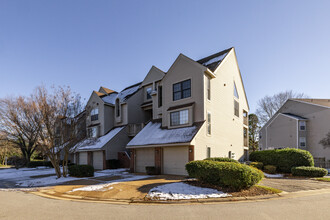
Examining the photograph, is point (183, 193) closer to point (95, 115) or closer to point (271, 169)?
point (271, 169)

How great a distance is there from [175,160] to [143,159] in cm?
411

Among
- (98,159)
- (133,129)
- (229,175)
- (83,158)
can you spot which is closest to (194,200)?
(229,175)

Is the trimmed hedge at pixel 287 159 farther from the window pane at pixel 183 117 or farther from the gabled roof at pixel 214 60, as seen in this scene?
the gabled roof at pixel 214 60

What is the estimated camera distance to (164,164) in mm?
19125

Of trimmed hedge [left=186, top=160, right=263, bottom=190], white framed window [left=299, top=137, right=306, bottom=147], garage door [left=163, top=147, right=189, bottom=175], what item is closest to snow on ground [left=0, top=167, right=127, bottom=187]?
garage door [left=163, top=147, right=189, bottom=175]

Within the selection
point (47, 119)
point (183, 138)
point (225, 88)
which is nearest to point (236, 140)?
point (225, 88)

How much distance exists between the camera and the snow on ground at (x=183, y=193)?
374 inches

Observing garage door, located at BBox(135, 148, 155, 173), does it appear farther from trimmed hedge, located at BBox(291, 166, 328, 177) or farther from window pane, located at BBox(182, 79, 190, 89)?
trimmed hedge, located at BBox(291, 166, 328, 177)

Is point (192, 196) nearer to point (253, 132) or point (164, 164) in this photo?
point (164, 164)

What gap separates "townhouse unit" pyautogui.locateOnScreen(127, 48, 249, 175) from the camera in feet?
59.3

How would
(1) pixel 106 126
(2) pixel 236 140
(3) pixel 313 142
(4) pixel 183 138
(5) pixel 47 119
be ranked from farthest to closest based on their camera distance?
(3) pixel 313 142
(1) pixel 106 126
(2) pixel 236 140
(4) pixel 183 138
(5) pixel 47 119

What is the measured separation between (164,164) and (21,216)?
1295cm

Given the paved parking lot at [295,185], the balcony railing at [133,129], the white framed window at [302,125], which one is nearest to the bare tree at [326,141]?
the white framed window at [302,125]

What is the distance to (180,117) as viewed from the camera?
1969 cm
